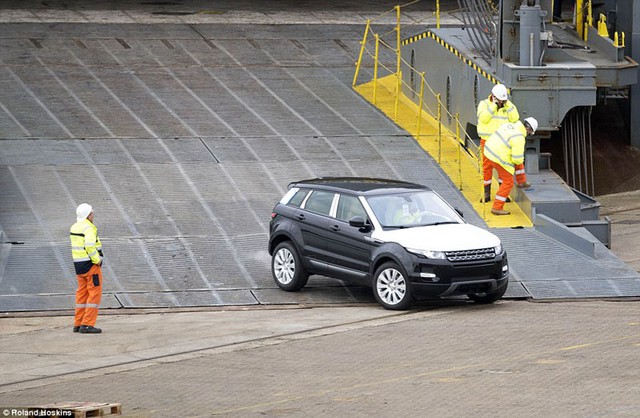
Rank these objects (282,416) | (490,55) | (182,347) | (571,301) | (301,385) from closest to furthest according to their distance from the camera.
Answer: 1. (282,416)
2. (301,385)
3. (182,347)
4. (571,301)
5. (490,55)

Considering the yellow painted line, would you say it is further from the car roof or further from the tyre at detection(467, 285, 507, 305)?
the tyre at detection(467, 285, 507, 305)

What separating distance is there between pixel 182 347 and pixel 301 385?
270 centimetres

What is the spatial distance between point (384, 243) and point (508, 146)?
421 cm

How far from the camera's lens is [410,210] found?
1884 centimetres

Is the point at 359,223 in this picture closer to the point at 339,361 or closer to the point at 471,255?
the point at 471,255

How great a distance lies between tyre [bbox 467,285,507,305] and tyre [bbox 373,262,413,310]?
950 mm

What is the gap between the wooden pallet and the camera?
38.3 ft

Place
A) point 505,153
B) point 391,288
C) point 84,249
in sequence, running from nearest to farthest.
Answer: point 84,249 < point 391,288 < point 505,153

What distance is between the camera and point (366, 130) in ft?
85.6

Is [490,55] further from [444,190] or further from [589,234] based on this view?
[589,234]

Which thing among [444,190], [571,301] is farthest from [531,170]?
[571,301]
